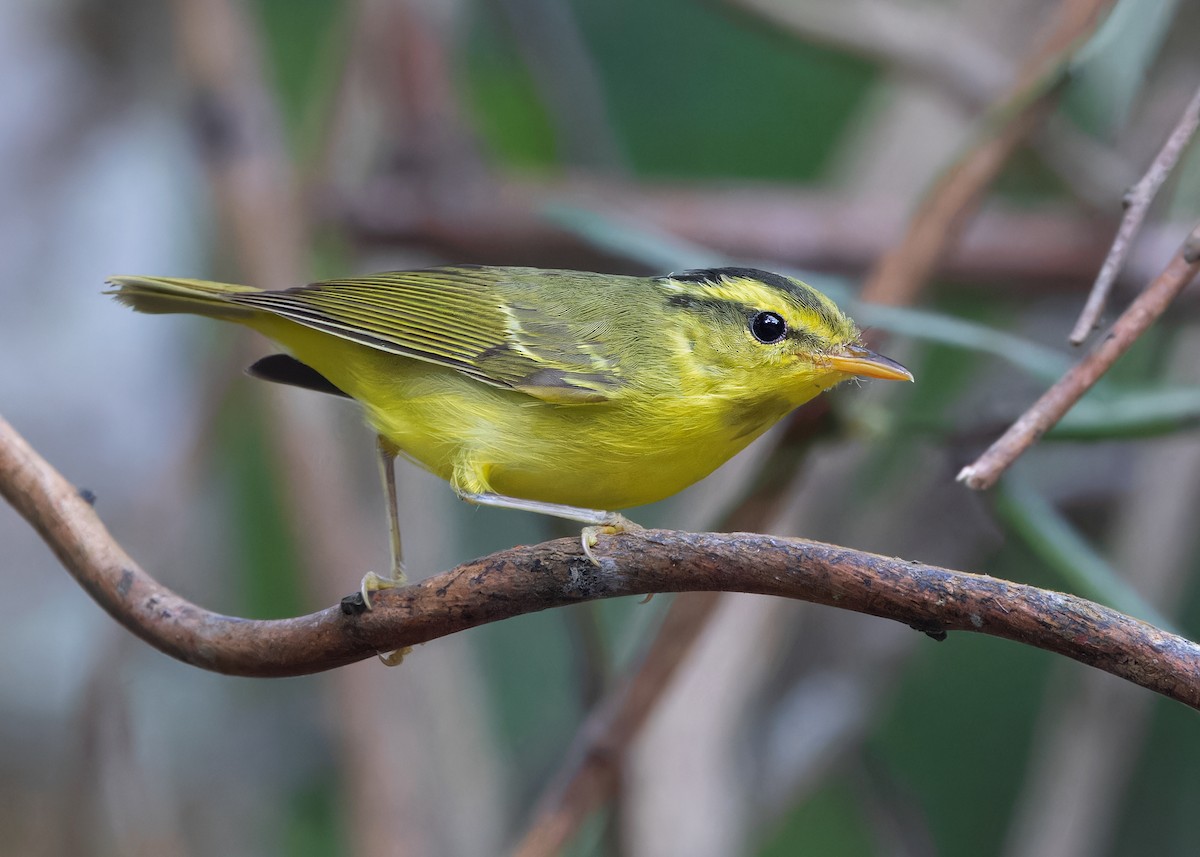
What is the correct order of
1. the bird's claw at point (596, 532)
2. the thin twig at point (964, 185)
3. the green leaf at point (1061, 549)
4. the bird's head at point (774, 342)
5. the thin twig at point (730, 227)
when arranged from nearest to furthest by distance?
1. the bird's claw at point (596, 532)
2. the green leaf at point (1061, 549)
3. the bird's head at point (774, 342)
4. the thin twig at point (964, 185)
5. the thin twig at point (730, 227)

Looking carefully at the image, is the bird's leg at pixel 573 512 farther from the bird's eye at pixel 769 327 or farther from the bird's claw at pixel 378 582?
the bird's eye at pixel 769 327

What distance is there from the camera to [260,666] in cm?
164

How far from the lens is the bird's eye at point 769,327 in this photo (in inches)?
95.8

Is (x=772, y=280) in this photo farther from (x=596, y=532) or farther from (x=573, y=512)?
(x=596, y=532)

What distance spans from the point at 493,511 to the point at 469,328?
265 cm

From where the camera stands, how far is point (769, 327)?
8.04ft

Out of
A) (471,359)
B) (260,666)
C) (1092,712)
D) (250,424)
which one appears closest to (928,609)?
(260,666)

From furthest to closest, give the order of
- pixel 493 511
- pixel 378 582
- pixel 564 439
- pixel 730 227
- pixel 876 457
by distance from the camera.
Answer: pixel 493 511, pixel 876 457, pixel 730 227, pixel 564 439, pixel 378 582

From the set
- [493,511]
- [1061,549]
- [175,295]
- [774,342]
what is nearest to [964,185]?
[774,342]

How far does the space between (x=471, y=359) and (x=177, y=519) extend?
208cm

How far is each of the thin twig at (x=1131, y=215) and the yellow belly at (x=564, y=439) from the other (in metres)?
0.79

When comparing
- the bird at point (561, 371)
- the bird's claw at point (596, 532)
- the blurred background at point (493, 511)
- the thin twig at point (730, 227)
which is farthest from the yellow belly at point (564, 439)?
the thin twig at point (730, 227)

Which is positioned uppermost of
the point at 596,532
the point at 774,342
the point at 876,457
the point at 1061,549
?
the point at 876,457

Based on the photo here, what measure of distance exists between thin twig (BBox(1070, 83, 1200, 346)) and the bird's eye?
2.54ft
